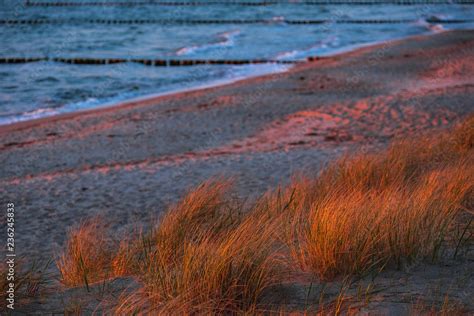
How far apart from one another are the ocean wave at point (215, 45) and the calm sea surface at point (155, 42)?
0.05 meters

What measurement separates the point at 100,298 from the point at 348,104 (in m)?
9.67

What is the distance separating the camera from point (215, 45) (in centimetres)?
2567

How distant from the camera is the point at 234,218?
525 cm

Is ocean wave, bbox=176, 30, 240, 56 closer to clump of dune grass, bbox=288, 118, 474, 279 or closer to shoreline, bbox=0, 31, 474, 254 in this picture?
shoreline, bbox=0, 31, 474, 254

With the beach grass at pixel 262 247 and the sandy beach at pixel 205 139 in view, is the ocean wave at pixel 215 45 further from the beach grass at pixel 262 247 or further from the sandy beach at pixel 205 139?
the beach grass at pixel 262 247

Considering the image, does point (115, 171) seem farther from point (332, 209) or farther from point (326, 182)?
point (332, 209)

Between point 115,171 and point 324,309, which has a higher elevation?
point 324,309

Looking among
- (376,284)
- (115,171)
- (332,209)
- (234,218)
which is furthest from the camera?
(115,171)

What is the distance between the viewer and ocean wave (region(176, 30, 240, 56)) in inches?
940

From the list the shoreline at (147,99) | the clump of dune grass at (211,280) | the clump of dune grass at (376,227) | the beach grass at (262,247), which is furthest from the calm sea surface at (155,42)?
the clump of dune grass at (211,280)

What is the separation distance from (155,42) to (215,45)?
3294 millimetres

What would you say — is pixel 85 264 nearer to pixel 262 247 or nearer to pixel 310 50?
pixel 262 247

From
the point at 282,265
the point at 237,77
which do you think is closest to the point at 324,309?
the point at 282,265

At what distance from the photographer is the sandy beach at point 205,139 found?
24.2 ft
